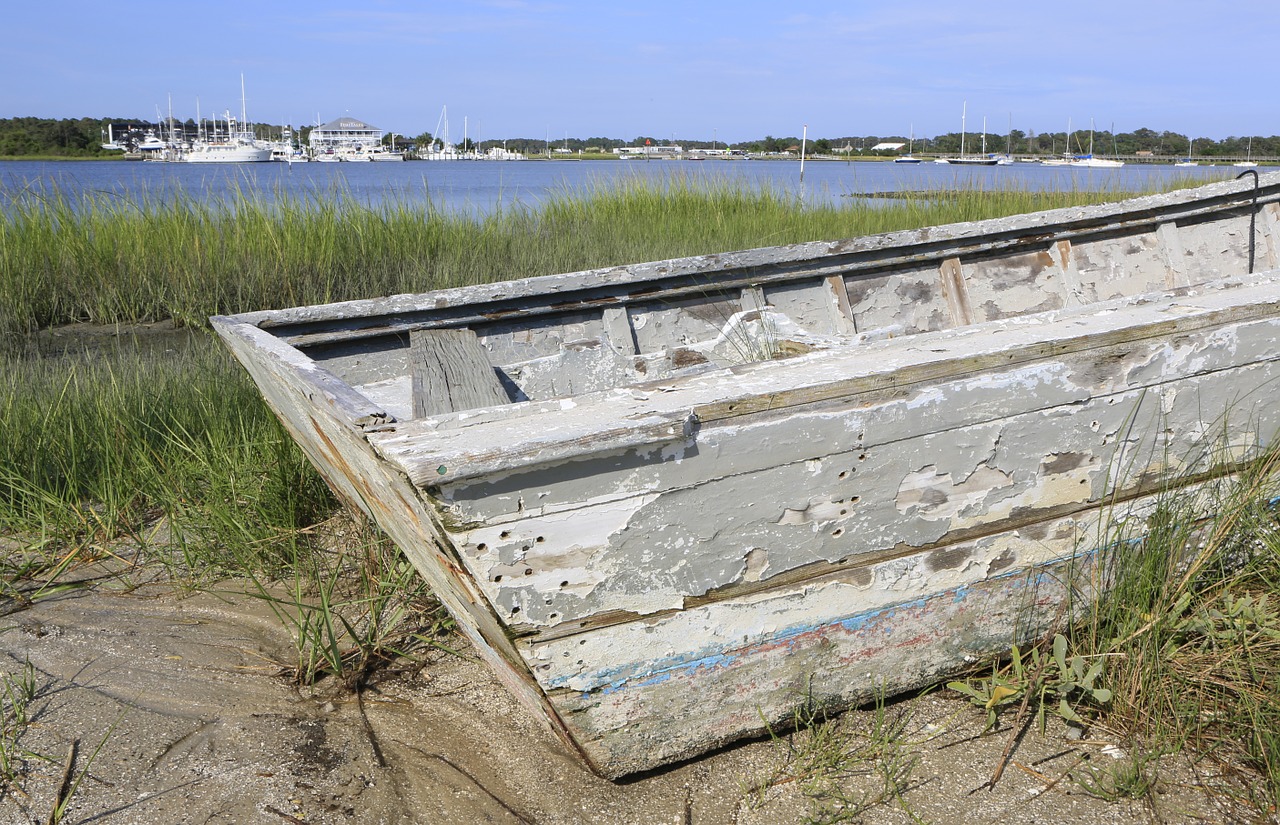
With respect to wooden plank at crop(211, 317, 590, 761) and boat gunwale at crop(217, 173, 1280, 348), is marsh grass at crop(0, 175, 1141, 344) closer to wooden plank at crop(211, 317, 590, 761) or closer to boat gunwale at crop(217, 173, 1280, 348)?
boat gunwale at crop(217, 173, 1280, 348)

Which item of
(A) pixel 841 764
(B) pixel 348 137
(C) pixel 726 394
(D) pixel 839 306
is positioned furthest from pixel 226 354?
(B) pixel 348 137

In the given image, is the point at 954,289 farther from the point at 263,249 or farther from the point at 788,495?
the point at 263,249

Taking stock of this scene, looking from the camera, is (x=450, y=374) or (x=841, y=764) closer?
(x=841, y=764)

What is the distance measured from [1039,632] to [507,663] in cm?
131

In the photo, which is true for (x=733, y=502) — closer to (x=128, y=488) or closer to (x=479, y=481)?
(x=479, y=481)

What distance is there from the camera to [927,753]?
2.13 metres

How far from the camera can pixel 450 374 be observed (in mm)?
3029

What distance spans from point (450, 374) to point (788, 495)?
1.47m

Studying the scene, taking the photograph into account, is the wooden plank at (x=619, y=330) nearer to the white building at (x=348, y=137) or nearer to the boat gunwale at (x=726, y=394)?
the boat gunwale at (x=726, y=394)

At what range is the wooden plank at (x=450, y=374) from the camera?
2857 mm

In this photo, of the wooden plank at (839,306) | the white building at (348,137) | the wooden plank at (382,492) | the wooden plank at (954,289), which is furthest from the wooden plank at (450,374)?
the white building at (348,137)

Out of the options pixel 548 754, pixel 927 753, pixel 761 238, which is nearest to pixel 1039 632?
pixel 927 753

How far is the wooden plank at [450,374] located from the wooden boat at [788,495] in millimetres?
114

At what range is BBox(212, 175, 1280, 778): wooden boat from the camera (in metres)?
1.73
